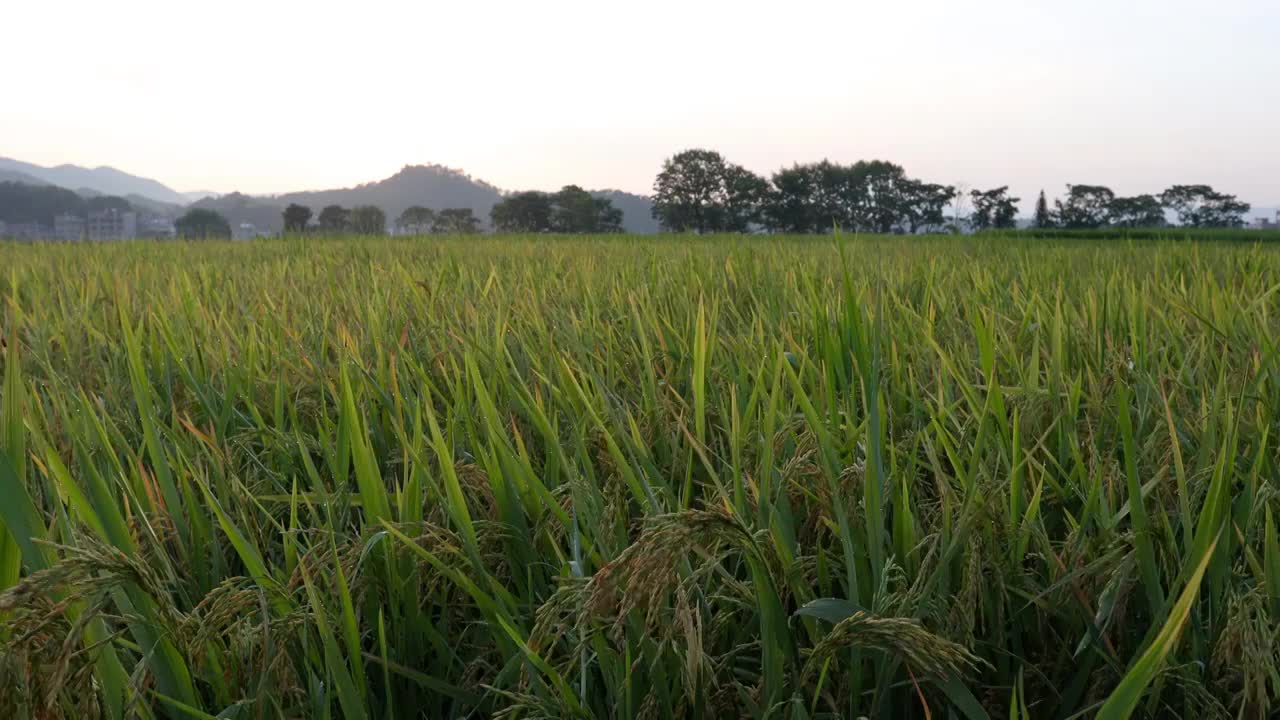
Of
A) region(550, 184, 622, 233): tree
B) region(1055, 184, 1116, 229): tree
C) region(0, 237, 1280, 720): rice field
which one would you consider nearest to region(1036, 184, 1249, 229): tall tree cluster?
region(1055, 184, 1116, 229): tree

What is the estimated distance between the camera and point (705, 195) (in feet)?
205

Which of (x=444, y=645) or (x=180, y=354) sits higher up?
(x=180, y=354)

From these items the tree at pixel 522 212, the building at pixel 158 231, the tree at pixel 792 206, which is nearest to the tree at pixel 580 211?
the tree at pixel 522 212

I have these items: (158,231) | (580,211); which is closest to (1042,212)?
(580,211)

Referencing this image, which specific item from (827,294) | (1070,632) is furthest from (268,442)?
(827,294)

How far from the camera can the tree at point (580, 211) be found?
64.4 metres

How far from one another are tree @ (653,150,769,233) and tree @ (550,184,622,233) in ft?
17.6

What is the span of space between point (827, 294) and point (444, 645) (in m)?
1.69

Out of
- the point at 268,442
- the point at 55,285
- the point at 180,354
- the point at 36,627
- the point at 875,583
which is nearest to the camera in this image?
the point at 36,627

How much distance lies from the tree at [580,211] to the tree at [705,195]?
17.6ft

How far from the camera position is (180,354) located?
167 centimetres

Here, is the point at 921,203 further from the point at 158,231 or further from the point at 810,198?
the point at 158,231

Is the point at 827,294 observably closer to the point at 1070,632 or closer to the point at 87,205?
the point at 1070,632

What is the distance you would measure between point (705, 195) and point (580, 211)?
37.4ft
